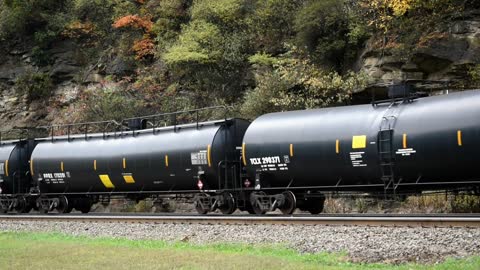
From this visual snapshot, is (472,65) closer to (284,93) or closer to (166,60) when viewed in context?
(284,93)

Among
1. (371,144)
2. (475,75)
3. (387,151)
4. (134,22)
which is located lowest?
(387,151)

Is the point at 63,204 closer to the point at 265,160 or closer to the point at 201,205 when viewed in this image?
the point at 201,205

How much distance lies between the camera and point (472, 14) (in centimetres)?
2511

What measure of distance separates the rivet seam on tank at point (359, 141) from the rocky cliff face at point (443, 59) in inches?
359

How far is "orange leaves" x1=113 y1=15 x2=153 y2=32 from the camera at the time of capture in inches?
1661

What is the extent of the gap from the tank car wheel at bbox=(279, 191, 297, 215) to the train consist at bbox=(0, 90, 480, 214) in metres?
0.03

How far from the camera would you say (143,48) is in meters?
41.6

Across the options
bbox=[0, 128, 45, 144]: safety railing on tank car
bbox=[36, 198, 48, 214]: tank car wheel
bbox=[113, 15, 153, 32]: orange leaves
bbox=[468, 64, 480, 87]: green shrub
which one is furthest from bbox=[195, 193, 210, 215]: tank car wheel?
bbox=[0, 128, 45, 144]: safety railing on tank car

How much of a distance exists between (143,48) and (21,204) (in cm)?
1675

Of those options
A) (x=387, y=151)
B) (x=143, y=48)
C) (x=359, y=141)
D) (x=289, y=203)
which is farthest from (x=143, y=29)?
(x=387, y=151)

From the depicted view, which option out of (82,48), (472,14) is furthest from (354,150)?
(82,48)

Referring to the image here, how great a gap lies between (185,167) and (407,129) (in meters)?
8.48

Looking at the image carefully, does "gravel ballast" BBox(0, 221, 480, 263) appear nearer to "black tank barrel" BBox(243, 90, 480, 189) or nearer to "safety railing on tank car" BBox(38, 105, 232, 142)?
"black tank barrel" BBox(243, 90, 480, 189)

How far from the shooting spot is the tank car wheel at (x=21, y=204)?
28.0 metres
